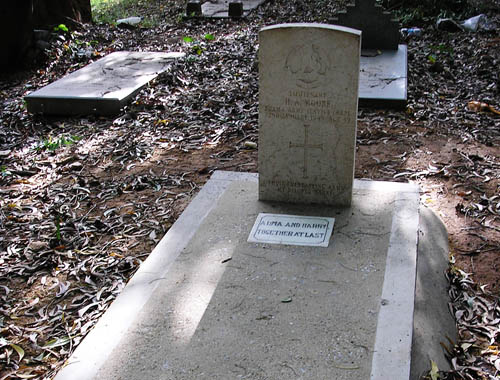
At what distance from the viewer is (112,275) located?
413cm

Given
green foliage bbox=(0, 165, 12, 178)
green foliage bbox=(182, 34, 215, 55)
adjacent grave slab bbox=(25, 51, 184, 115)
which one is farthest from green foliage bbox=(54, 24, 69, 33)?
green foliage bbox=(0, 165, 12, 178)

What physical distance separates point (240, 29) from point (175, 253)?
26.5 ft

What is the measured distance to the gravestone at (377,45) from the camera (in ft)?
24.7

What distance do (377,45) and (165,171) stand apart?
4.51 m

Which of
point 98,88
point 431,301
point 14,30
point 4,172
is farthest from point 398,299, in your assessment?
point 14,30

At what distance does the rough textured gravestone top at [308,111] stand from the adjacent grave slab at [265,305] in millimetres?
171

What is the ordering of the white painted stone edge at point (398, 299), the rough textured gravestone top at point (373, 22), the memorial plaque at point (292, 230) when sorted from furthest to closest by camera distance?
1. the rough textured gravestone top at point (373, 22)
2. the memorial plaque at point (292, 230)
3. the white painted stone edge at point (398, 299)

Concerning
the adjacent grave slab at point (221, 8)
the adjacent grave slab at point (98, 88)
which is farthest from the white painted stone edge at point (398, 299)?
the adjacent grave slab at point (221, 8)

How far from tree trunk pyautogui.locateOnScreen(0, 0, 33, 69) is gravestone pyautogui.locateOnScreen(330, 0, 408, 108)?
179 inches

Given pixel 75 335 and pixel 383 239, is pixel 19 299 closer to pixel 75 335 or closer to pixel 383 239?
pixel 75 335

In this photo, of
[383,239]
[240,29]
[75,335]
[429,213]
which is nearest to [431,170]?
[429,213]

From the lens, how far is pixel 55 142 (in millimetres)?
6461

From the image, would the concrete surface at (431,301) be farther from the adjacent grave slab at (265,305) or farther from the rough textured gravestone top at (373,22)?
the rough textured gravestone top at (373,22)

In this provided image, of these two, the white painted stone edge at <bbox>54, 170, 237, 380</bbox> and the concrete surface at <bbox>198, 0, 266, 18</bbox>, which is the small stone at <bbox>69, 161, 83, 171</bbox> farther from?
the concrete surface at <bbox>198, 0, 266, 18</bbox>
